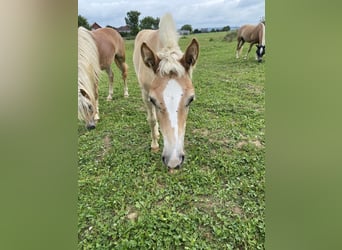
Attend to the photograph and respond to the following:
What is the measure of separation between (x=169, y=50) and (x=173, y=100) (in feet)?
0.93

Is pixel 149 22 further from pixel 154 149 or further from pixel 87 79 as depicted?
pixel 154 149

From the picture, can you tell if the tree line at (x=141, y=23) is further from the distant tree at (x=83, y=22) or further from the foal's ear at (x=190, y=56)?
the foal's ear at (x=190, y=56)

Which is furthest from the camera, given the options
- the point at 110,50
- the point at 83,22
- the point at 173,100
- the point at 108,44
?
the point at 110,50

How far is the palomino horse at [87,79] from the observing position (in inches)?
47.1

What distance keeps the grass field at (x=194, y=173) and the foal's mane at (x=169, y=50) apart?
62 mm

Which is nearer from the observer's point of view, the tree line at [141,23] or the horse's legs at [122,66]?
the tree line at [141,23]

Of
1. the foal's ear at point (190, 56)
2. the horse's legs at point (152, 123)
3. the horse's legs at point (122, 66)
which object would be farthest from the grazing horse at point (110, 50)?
the foal's ear at point (190, 56)

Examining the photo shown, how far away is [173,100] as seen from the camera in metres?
1.07

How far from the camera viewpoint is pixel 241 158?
140cm

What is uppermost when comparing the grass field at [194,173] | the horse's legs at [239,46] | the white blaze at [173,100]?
the horse's legs at [239,46]

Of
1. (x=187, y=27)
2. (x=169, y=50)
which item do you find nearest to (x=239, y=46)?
(x=187, y=27)
